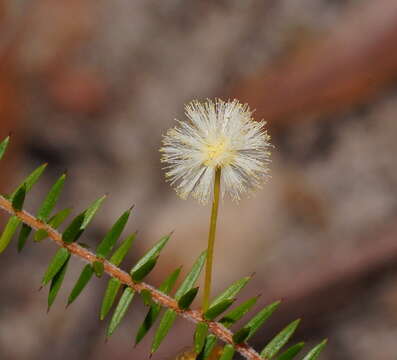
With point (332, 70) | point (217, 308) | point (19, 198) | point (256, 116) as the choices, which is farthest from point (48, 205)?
point (332, 70)

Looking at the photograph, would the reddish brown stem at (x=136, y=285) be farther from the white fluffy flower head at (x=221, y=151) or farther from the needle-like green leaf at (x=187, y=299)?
the white fluffy flower head at (x=221, y=151)

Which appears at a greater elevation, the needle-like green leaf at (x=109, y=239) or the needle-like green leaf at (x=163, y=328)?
the needle-like green leaf at (x=109, y=239)

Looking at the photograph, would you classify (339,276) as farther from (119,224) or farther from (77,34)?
(119,224)

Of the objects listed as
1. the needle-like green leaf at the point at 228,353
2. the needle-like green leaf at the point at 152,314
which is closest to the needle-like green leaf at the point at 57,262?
the needle-like green leaf at the point at 152,314

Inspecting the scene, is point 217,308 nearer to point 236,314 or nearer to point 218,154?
point 236,314

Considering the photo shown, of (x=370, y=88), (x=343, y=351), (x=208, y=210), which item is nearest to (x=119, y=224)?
(x=208, y=210)
